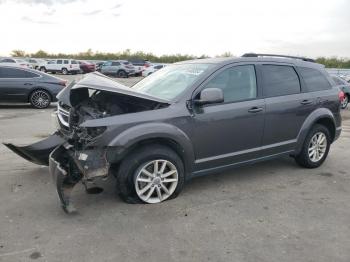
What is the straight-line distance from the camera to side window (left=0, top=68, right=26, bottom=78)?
42.6ft

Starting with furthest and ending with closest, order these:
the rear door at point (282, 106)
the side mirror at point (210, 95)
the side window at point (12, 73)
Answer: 1. the side window at point (12, 73)
2. the rear door at point (282, 106)
3. the side mirror at point (210, 95)

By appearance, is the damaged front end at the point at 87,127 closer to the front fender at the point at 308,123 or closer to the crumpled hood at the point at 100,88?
the crumpled hood at the point at 100,88

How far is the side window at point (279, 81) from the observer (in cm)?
556

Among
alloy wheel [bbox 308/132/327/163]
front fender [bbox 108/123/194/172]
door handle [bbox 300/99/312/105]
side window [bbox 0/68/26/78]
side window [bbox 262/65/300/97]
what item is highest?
side window [bbox 262/65/300/97]

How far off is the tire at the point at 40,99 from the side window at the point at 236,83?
964 centimetres

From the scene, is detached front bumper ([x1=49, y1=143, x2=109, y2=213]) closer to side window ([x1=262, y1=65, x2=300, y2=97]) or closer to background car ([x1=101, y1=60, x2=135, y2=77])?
side window ([x1=262, y1=65, x2=300, y2=97])

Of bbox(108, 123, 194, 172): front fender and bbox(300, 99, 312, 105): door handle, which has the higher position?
bbox(300, 99, 312, 105): door handle

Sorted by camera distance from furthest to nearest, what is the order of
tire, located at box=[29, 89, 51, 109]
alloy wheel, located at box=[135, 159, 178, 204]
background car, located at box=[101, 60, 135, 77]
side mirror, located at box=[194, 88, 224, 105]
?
background car, located at box=[101, 60, 135, 77], tire, located at box=[29, 89, 51, 109], side mirror, located at box=[194, 88, 224, 105], alloy wheel, located at box=[135, 159, 178, 204]

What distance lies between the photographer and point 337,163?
22.3 feet

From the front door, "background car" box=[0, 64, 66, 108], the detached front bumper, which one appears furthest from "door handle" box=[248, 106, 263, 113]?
"background car" box=[0, 64, 66, 108]

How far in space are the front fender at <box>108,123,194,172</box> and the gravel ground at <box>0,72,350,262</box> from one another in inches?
24.6

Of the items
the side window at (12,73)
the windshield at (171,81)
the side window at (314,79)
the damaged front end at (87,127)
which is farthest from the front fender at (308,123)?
the side window at (12,73)

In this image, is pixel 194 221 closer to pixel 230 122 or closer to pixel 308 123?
pixel 230 122

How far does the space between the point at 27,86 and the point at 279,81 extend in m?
9.69
